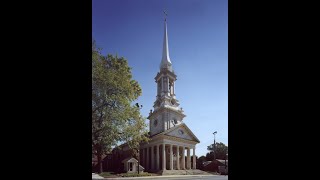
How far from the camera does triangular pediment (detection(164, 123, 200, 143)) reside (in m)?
44.4

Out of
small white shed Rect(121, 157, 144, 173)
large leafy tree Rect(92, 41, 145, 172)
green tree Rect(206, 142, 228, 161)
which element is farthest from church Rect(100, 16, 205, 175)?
large leafy tree Rect(92, 41, 145, 172)

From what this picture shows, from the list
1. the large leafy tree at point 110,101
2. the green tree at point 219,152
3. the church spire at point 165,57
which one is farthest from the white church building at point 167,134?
the large leafy tree at point 110,101

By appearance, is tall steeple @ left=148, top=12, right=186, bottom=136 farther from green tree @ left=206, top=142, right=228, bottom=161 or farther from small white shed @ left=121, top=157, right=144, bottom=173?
green tree @ left=206, top=142, right=228, bottom=161

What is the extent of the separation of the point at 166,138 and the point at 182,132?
4.75 meters

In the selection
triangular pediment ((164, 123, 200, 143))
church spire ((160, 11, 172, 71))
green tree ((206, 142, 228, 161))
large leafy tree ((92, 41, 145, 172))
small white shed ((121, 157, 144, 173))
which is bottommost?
green tree ((206, 142, 228, 161))

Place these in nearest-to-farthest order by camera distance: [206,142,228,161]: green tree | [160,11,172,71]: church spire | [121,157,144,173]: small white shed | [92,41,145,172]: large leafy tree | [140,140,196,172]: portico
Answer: [92,41,145,172]: large leafy tree
[121,157,144,173]: small white shed
[140,140,196,172]: portico
[160,11,172,71]: church spire
[206,142,228,161]: green tree

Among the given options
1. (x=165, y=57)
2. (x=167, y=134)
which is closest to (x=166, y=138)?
(x=167, y=134)

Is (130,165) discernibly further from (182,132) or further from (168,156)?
(182,132)

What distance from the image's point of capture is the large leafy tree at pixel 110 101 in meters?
17.4

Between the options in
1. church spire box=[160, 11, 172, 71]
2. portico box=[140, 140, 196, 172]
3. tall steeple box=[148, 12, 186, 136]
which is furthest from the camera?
church spire box=[160, 11, 172, 71]

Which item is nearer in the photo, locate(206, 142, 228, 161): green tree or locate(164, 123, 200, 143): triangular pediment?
locate(164, 123, 200, 143): triangular pediment

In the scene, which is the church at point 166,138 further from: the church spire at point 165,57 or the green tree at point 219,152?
the green tree at point 219,152

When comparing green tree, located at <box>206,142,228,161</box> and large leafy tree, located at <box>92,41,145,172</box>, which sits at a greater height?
large leafy tree, located at <box>92,41,145,172</box>
